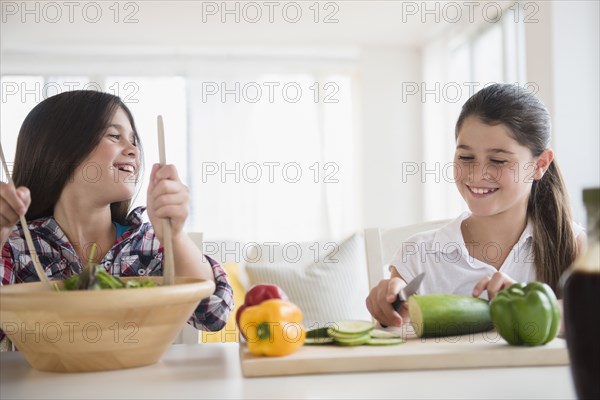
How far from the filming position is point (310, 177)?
19.2 ft

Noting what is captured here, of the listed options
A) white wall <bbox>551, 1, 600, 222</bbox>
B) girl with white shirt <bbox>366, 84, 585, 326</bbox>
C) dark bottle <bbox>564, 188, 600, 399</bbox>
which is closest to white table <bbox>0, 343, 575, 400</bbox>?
dark bottle <bbox>564, 188, 600, 399</bbox>

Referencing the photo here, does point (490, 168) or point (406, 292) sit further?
point (490, 168)

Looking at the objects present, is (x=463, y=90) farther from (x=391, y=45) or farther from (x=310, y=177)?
(x=310, y=177)

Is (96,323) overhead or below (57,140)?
below

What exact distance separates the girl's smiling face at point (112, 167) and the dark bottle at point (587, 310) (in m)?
1.05

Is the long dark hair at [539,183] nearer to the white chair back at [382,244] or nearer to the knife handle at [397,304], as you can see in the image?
the white chair back at [382,244]

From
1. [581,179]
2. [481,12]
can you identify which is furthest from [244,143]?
[581,179]

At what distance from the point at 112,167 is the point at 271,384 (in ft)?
2.60

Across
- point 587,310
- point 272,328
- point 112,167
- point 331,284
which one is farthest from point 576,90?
point 587,310

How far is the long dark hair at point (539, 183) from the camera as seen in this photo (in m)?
1.65

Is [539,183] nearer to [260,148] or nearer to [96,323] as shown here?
[96,323]

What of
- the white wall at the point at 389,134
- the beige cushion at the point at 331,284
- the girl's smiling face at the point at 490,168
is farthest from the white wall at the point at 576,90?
the white wall at the point at 389,134

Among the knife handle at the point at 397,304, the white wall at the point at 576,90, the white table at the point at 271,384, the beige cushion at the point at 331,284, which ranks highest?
the white wall at the point at 576,90

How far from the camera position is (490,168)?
1647 mm
